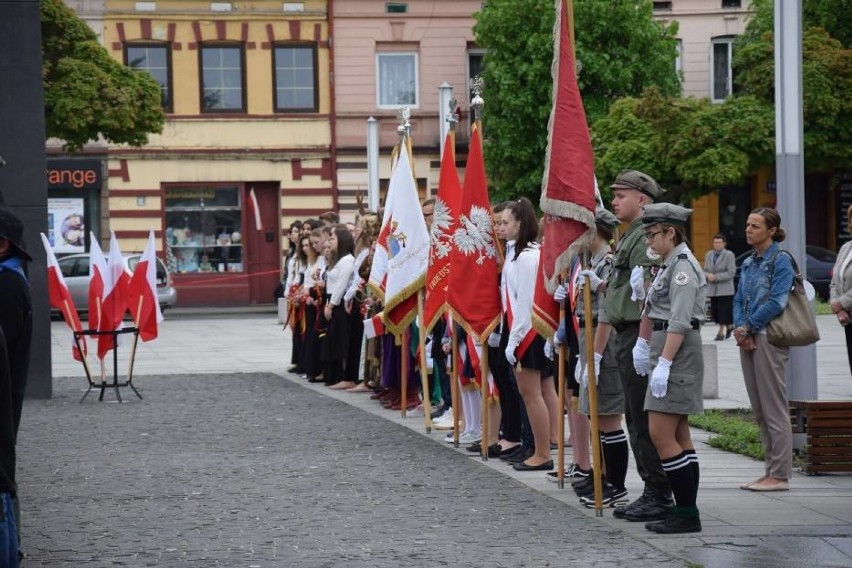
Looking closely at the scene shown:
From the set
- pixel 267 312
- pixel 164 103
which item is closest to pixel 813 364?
pixel 267 312

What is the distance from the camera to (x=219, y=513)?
9.90 metres

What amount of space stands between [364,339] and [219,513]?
8918mm

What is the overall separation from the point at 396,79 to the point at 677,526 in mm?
37231

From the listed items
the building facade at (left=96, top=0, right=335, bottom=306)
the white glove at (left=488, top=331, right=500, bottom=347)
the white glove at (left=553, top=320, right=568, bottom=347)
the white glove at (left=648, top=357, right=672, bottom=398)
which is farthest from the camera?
the building facade at (left=96, top=0, right=335, bottom=306)

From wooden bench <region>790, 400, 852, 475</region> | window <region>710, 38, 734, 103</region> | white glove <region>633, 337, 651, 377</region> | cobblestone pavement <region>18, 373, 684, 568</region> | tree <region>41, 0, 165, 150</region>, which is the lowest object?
cobblestone pavement <region>18, 373, 684, 568</region>

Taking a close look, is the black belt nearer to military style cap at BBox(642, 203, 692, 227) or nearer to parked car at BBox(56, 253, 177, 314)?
military style cap at BBox(642, 203, 692, 227)

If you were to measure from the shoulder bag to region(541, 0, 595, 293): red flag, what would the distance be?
1.43 metres

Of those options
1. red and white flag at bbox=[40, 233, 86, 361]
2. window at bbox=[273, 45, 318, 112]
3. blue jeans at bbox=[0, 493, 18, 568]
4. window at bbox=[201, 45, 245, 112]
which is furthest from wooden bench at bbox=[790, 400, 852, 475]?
window at bbox=[273, 45, 318, 112]

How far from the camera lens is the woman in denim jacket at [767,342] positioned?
35.0 ft

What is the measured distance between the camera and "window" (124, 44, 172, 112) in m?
43.2

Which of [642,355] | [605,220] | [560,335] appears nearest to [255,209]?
[560,335]

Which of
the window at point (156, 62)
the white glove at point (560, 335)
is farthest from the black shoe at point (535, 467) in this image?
the window at point (156, 62)

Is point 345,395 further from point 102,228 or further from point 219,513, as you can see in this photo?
point 102,228

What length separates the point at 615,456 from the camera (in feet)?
33.3
